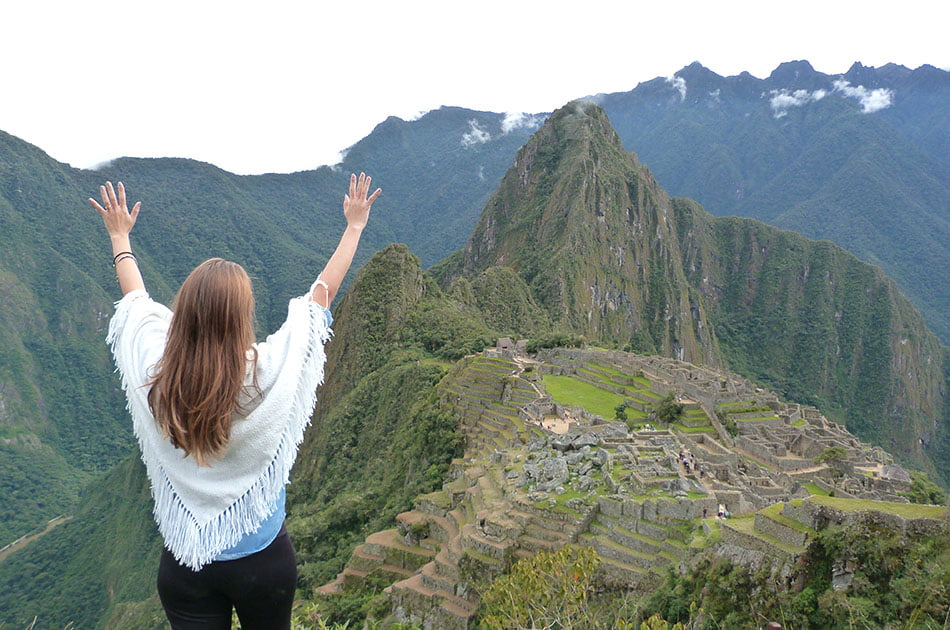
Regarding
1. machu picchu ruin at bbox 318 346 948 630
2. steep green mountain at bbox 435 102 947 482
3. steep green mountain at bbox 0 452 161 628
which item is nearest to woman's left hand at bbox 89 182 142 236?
machu picchu ruin at bbox 318 346 948 630

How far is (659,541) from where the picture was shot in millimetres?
14625

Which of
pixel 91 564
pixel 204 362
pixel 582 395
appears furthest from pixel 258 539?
pixel 91 564

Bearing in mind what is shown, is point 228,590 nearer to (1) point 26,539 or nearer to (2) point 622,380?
(2) point 622,380

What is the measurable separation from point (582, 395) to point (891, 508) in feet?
90.4

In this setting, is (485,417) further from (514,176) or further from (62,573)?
(514,176)

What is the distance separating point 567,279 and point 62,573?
75595mm

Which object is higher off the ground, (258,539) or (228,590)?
(258,539)

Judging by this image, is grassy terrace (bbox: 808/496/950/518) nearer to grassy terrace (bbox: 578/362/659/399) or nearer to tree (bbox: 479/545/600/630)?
tree (bbox: 479/545/600/630)

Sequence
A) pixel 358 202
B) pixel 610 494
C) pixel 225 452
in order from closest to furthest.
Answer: pixel 225 452 < pixel 358 202 < pixel 610 494

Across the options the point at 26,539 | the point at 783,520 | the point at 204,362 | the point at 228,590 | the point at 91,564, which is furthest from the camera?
the point at 26,539

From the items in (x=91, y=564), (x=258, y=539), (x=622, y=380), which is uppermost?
(x=258, y=539)

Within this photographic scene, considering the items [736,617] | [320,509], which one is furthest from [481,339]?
[736,617]

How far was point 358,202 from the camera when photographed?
449 cm

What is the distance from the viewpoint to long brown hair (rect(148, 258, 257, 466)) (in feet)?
→ 9.59
